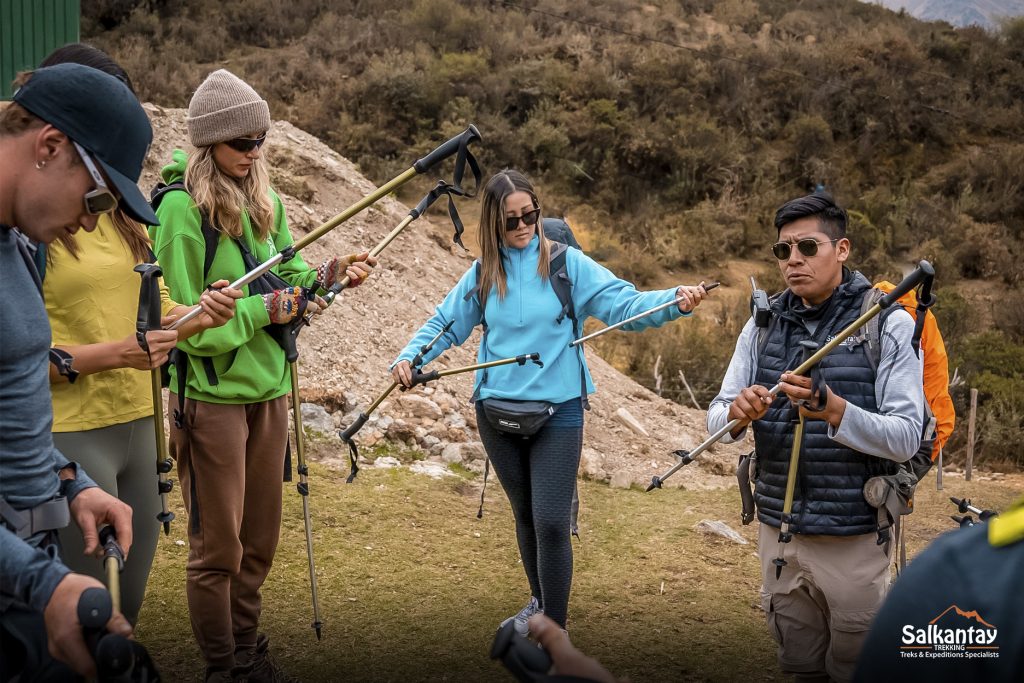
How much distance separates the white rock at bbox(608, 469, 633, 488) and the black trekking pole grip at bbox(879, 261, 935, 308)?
4.90 meters

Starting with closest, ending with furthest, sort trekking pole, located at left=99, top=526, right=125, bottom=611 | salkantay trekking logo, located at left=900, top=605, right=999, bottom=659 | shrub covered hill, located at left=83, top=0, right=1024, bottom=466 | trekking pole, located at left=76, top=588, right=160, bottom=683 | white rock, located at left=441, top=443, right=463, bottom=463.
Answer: salkantay trekking logo, located at left=900, top=605, right=999, bottom=659, trekking pole, located at left=76, top=588, right=160, bottom=683, trekking pole, located at left=99, top=526, right=125, bottom=611, white rock, located at left=441, top=443, right=463, bottom=463, shrub covered hill, located at left=83, top=0, right=1024, bottom=466

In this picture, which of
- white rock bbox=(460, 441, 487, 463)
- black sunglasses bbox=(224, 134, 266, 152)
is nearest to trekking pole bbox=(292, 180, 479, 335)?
black sunglasses bbox=(224, 134, 266, 152)

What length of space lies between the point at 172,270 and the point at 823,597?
2.47m

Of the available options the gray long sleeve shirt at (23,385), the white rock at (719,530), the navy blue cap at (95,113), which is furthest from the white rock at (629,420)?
the navy blue cap at (95,113)

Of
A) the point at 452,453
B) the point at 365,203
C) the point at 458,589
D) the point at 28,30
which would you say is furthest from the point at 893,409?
the point at 28,30

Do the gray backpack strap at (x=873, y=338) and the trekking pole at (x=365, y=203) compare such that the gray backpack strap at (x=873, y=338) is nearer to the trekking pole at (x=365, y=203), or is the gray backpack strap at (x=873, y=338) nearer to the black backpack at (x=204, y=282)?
the trekking pole at (x=365, y=203)

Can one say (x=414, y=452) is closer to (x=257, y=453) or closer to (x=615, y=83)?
(x=257, y=453)

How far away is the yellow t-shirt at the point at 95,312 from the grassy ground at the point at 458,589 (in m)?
1.45

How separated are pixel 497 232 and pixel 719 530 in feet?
10.6

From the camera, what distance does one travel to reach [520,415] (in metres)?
4.07

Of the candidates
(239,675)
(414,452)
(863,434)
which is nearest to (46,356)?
(239,675)

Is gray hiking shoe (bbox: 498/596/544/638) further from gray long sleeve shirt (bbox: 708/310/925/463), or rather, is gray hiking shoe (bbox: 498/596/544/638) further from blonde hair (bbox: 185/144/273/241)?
blonde hair (bbox: 185/144/273/241)

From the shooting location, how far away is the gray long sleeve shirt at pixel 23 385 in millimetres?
2102

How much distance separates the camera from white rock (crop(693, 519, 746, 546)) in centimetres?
659
